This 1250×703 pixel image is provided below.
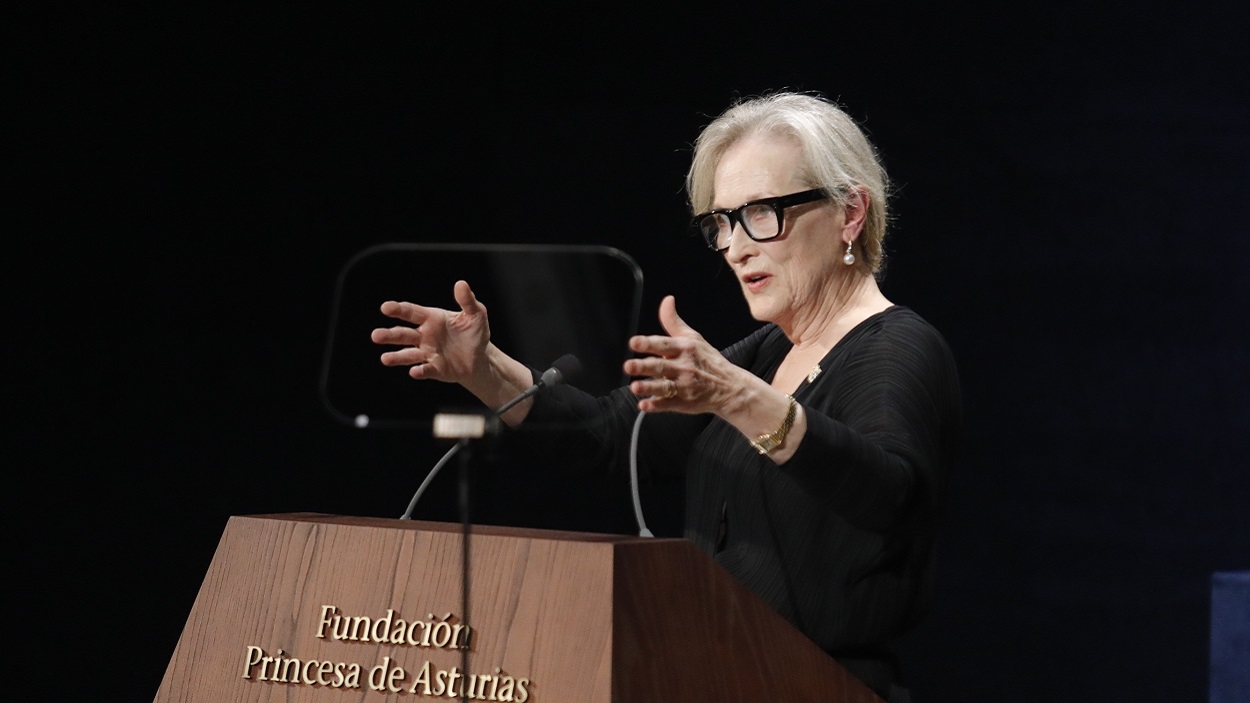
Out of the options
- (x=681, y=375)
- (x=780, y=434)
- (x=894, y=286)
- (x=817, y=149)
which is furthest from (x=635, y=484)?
(x=894, y=286)

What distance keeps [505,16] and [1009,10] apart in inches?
47.9

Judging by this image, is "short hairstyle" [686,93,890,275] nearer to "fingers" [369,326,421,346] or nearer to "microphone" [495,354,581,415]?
"fingers" [369,326,421,346]

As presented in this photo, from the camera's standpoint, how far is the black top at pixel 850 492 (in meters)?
1.51

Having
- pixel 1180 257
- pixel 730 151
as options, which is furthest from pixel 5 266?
pixel 1180 257

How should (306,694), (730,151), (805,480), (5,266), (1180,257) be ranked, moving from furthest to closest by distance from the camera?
(1180,257) < (5,266) < (730,151) < (805,480) < (306,694)

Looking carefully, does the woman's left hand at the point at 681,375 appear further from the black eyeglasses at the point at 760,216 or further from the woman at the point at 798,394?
the black eyeglasses at the point at 760,216

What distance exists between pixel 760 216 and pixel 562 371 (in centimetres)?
59

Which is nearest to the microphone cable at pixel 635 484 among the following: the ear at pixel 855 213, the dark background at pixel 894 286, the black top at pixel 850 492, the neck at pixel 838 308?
the black top at pixel 850 492

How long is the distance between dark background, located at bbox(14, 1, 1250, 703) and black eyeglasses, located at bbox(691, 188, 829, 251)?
1.46 m

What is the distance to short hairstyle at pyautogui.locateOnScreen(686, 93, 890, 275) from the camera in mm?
1885

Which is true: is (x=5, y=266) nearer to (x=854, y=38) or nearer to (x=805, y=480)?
(x=854, y=38)

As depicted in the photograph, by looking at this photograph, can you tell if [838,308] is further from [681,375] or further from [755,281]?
[681,375]

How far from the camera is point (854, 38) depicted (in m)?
3.31

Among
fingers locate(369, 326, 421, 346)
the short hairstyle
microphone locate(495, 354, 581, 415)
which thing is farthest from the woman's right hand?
the short hairstyle
